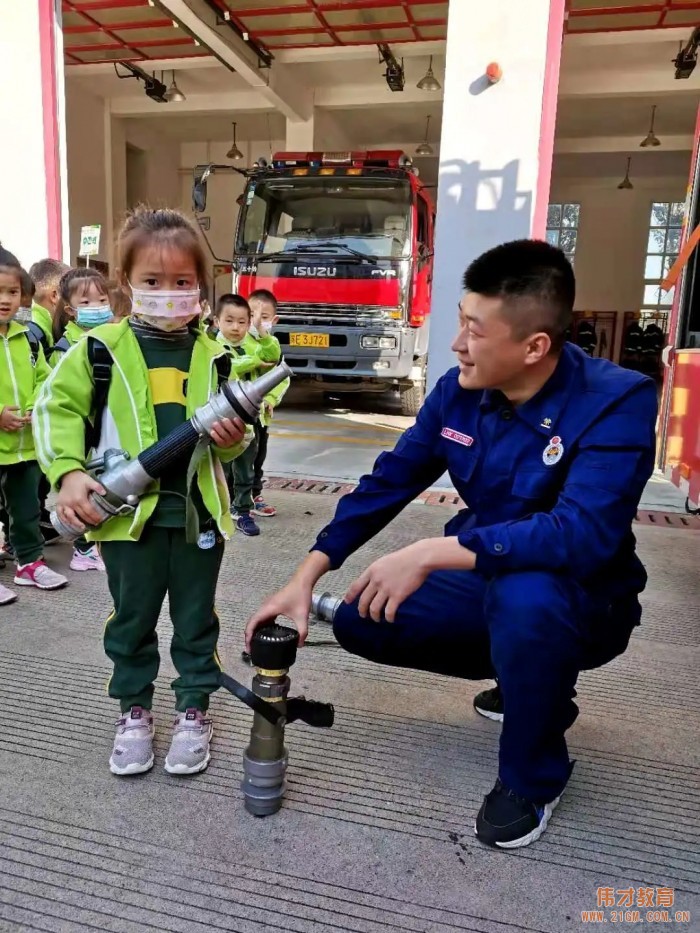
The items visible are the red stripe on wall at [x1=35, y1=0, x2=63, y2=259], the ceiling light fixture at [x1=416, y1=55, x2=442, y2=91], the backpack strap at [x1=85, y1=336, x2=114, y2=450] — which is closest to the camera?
the backpack strap at [x1=85, y1=336, x2=114, y2=450]

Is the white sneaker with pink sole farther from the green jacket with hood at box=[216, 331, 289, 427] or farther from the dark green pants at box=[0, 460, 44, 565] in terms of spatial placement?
the green jacket with hood at box=[216, 331, 289, 427]

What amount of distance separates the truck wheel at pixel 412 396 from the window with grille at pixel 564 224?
43.8ft

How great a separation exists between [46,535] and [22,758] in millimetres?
2122

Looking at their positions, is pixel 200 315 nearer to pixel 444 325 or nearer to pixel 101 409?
pixel 101 409

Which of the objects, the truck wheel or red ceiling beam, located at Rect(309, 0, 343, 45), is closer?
the truck wheel

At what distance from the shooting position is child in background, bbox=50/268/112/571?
3.19 m

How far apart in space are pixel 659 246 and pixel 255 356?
19.5 meters

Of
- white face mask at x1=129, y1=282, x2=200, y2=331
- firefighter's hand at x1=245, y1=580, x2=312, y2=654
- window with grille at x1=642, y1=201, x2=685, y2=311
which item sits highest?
window with grille at x1=642, y1=201, x2=685, y2=311

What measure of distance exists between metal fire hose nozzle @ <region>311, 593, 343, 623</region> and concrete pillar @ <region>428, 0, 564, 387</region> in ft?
11.8

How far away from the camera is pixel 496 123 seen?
4.72m

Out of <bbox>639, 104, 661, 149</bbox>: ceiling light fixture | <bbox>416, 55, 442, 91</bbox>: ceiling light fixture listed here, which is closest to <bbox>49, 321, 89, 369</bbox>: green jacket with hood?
<bbox>416, 55, 442, 91</bbox>: ceiling light fixture

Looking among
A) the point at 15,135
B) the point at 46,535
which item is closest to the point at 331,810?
the point at 46,535

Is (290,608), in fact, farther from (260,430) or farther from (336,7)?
(336,7)

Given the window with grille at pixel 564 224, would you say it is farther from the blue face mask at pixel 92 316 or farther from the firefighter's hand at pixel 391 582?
the firefighter's hand at pixel 391 582
